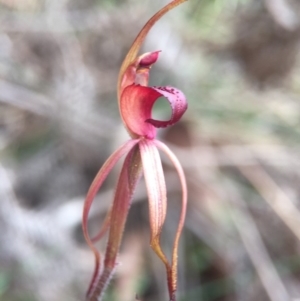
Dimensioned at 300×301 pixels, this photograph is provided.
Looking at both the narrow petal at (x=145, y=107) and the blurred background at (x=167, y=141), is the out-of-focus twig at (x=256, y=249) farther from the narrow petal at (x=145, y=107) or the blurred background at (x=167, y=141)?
the narrow petal at (x=145, y=107)

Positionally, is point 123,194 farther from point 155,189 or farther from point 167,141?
point 167,141

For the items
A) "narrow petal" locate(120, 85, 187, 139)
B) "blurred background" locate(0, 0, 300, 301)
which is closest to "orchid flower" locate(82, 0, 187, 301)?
"narrow petal" locate(120, 85, 187, 139)

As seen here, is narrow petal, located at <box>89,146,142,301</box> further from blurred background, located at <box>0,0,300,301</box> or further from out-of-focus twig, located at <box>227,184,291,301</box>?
out-of-focus twig, located at <box>227,184,291,301</box>

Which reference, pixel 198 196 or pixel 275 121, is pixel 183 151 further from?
pixel 275 121

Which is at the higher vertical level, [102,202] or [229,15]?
[229,15]

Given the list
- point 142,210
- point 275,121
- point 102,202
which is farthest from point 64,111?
point 275,121

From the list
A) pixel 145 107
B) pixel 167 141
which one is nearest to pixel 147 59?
pixel 145 107

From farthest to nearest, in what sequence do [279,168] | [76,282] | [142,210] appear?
1. [279,168]
2. [142,210]
3. [76,282]

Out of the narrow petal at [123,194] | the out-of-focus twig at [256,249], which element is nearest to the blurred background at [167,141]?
the out-of-focus twig at [256,249]
